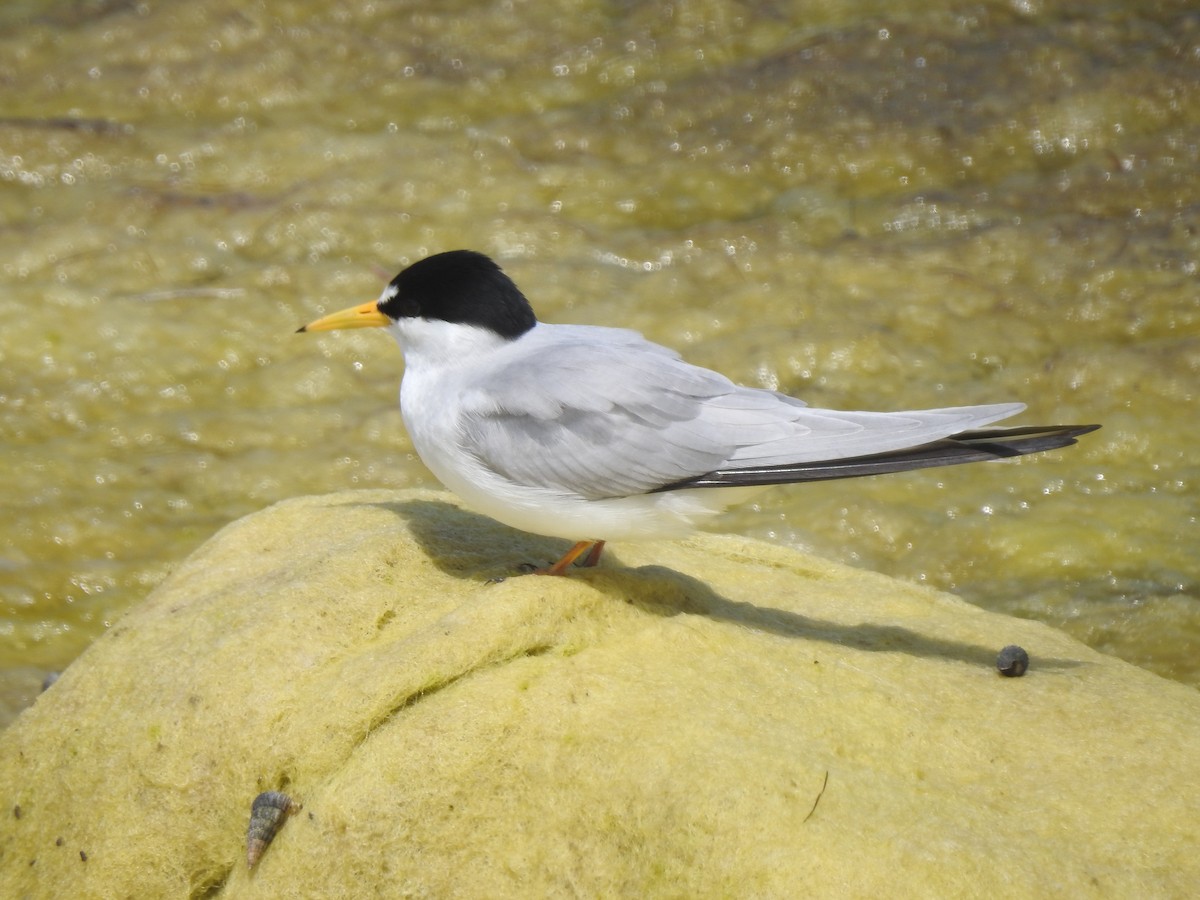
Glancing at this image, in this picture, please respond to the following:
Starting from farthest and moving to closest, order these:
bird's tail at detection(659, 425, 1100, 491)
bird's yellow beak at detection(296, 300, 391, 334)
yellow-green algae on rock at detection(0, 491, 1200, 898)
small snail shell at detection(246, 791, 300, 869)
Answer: bird's yellow beak at detection(296, 300, 391, 334)
bird's tail at detection(659, 425, 1100, 491)
small snail shell at detection(246, 791, 300, 869)
yellow-green algae on rock at detection(0, 491, 1200, 898)

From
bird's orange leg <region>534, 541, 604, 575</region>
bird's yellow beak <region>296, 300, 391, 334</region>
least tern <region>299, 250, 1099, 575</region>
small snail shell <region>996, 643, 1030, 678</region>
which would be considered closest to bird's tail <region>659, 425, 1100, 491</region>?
least tern <region>299, 250, 1099, 575</region>

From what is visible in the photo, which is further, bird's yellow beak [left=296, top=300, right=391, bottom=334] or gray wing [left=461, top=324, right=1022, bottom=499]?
bird's yellow beak [left=296, top=300, right=391, bottom=334]

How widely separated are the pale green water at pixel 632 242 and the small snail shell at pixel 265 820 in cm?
245

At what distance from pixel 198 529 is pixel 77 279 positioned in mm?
2155

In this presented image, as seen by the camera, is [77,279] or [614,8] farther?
[614,8]

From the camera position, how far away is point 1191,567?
529cm

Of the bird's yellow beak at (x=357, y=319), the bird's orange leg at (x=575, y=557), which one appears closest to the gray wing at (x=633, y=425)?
the bird's orange leg at (x=575, y=557)

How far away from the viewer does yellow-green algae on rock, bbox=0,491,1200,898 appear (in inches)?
109

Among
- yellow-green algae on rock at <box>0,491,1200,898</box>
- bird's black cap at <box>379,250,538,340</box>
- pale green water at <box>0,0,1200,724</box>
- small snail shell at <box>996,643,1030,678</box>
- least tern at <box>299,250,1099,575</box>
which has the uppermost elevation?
bird's black cap at <box>379,250,538,340</box>

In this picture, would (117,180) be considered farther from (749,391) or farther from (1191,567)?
(1191,567)

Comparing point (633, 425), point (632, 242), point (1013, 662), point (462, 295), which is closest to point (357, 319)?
point (462, 295)

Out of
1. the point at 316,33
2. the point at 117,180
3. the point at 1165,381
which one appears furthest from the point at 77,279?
the point at 1165,381

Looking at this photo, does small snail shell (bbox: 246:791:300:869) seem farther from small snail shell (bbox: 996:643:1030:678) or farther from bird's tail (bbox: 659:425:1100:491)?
small snail shell (bbox: 996:643:1030:678)

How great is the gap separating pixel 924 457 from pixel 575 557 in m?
1.03
